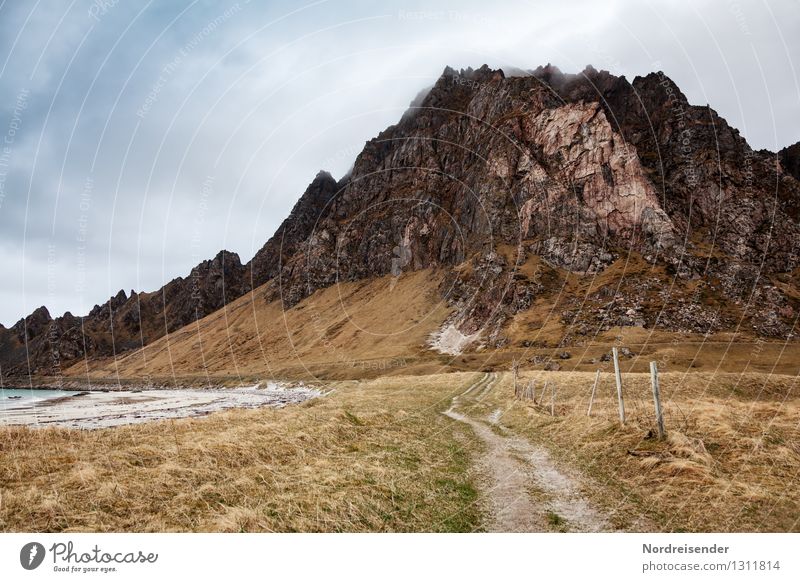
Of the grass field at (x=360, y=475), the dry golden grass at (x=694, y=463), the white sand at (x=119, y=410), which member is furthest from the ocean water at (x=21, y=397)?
the dry golden grass at (x=694, y=463)

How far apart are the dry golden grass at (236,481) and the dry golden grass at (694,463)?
3776 millimetres

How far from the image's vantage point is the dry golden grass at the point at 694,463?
29.2ft

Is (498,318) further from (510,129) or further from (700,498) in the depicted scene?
(700,498)

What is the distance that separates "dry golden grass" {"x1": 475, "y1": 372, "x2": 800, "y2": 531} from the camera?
29.2 feet

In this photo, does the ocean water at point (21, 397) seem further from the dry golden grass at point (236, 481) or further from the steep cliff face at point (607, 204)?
the steep cliff face at point (607, 204)

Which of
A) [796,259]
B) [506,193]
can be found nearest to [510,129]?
[506,193]

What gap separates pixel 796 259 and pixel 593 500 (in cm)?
18937

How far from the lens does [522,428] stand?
2092 cm

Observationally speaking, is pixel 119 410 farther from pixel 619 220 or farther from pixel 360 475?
pixel 619 220

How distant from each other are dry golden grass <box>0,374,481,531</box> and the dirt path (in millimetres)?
674

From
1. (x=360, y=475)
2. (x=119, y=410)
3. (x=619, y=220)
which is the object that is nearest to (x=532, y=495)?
(x=360, y=475)

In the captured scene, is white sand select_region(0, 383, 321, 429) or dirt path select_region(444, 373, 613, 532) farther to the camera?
white sand select_region(0, 383, 321, 429)

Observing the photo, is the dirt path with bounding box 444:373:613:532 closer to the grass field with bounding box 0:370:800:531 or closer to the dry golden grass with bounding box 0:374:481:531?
the grass field with bounding box 0:370:800:531

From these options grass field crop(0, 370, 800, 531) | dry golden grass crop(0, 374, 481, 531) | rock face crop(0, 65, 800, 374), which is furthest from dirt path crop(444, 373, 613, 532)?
rock face crop(0, 65, 800, 374)
